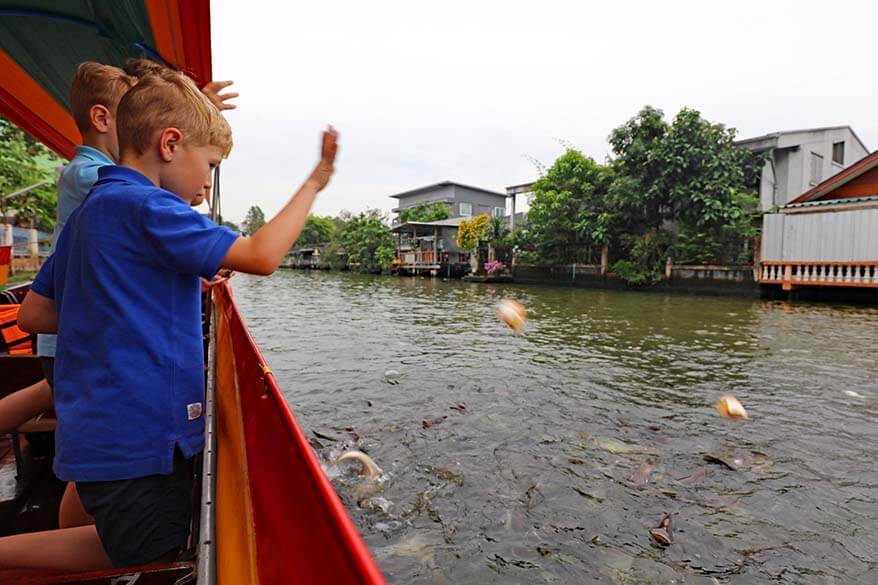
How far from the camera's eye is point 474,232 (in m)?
27.4

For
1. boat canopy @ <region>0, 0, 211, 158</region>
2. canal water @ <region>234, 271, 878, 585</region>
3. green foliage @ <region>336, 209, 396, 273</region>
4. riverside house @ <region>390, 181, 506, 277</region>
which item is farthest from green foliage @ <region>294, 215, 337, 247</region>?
boat canopy @ <region>0, 0, 211, 158</region>

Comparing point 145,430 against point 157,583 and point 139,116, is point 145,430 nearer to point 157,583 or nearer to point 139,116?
point 157,583

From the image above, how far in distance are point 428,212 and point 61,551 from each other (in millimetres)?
41923

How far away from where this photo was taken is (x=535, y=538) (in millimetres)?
2635

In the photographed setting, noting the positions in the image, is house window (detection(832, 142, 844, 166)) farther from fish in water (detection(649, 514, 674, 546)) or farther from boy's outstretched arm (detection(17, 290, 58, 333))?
boy's outstretched arm (detection(17, 290, 58, 333))

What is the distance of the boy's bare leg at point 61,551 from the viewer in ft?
3.57

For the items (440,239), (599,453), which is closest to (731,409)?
(599,453)

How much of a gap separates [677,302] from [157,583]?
16.1m

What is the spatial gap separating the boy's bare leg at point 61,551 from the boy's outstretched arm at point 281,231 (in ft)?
2.50

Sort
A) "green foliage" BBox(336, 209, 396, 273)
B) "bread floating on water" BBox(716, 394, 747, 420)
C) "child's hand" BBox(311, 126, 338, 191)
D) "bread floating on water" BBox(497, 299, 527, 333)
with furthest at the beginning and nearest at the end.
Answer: "green foliage" BBox(336, 209, 396, 273) < "bread floating on water" BBox(497, 299, 527, 333) < "bread floating on water" BBox(716, 394, 747, 420) < "child's hand" BBox(311, 126, 338, 191)

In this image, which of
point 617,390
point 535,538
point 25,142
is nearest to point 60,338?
point 535,538

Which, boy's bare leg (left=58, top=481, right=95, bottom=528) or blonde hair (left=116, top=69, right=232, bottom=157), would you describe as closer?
blonde hair (left=116, top=69, right=232, bottom=157)

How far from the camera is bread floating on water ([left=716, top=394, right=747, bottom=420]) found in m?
4.41

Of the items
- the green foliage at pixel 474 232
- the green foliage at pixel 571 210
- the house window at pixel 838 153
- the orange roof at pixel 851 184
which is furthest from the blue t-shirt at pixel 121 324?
the house window at pixel 838 153
